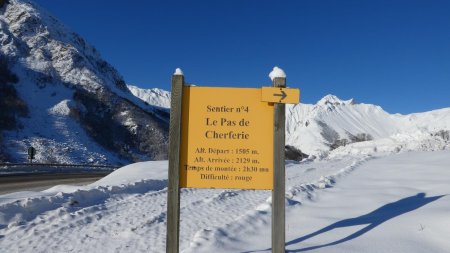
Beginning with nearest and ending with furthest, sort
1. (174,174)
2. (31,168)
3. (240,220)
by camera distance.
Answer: (174,174), (240,220), (31,168)

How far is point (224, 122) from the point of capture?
5117mm

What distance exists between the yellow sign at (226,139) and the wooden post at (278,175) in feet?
0.22

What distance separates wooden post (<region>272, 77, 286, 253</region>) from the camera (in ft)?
16.6

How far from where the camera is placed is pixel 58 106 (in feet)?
228

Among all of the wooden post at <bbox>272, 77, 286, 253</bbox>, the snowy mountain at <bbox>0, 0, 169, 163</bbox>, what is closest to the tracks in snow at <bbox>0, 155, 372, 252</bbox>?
the wooden post at <bbox>272, 77, 286, 253</bbox>

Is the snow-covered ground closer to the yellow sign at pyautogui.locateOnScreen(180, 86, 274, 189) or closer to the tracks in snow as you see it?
the tracks in snow

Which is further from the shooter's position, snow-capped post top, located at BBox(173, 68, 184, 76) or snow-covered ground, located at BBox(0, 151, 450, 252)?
snow-covered ground, located at BBox(0, 151, 450, 252)

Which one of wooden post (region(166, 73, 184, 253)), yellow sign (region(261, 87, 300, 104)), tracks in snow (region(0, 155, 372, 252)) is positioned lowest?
tracks in snow (region(0, 155, 372, 252))

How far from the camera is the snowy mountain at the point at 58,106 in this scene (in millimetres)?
56062

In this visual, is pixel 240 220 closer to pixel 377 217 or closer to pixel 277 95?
pixel 377 217

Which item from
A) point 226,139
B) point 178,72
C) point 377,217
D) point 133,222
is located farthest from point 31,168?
point 226,139

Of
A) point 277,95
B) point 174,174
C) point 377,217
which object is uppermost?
point 277,95

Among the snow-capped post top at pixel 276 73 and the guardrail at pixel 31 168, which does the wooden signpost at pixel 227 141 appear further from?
the guardrail at pixel 31 168

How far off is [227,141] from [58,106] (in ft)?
230
